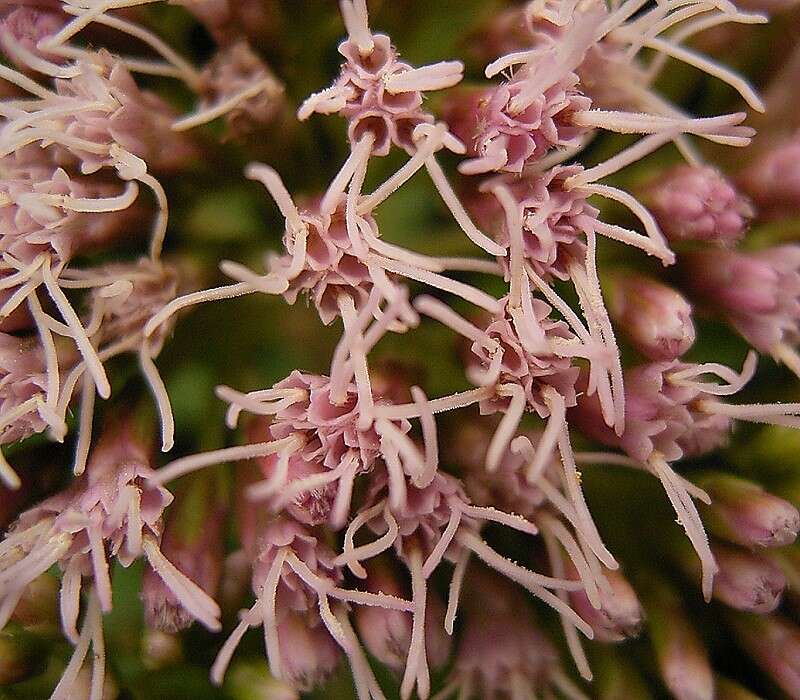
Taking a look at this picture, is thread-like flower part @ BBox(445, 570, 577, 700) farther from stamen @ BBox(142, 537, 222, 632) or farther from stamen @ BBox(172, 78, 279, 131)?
stamen @ BBox(172, 78, 279, 131)

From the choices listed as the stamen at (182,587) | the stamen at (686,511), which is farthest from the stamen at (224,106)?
the stamen at (686,511)

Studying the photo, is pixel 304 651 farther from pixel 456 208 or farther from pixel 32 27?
pixel 32 27

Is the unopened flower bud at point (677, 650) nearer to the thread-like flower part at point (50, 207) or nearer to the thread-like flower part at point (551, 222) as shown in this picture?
the thread-like flower part at point (551, 222)

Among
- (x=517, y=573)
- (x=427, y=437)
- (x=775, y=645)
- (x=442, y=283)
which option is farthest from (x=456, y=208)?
(x=775, y=645)

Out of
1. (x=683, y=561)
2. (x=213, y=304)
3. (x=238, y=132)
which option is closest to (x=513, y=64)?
(x=238, y=132)

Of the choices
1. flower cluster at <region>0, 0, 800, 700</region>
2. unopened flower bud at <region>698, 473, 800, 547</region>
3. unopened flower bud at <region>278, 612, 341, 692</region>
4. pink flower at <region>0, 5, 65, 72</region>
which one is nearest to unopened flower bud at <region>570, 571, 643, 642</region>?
flower cluster at <region>0, 0, 800, 700</region>
